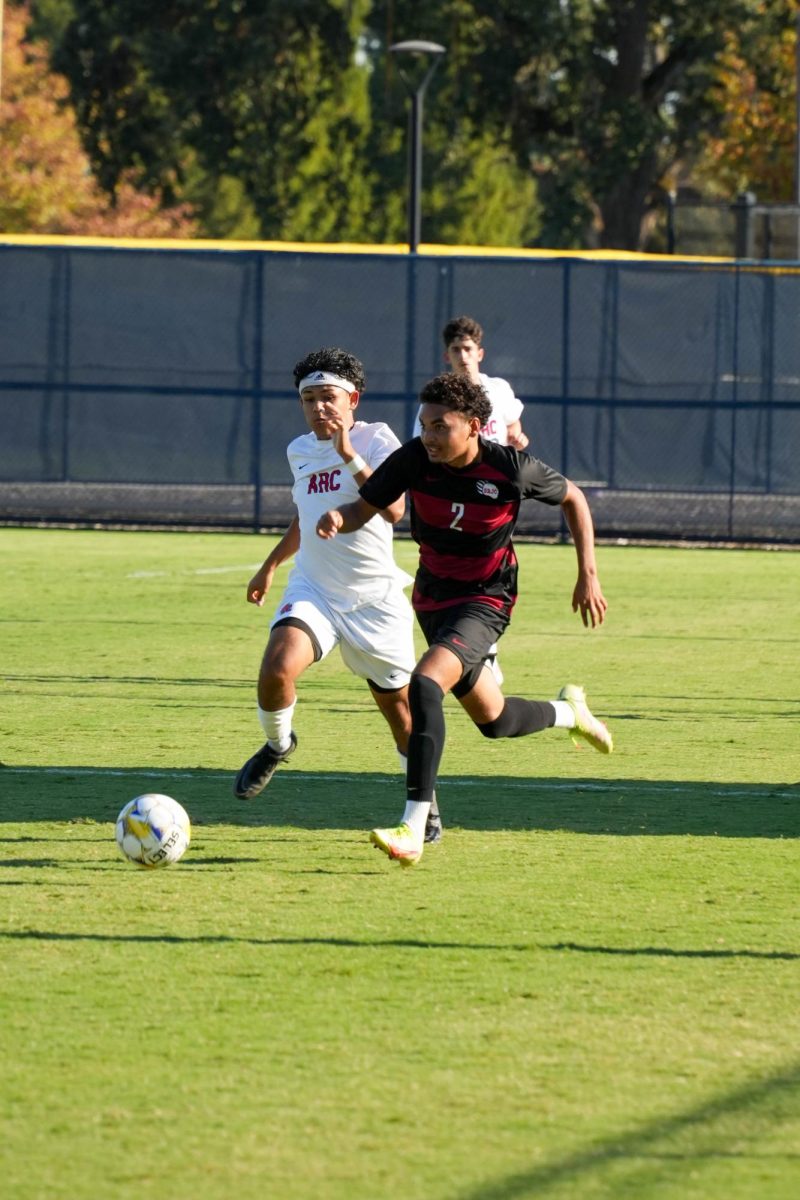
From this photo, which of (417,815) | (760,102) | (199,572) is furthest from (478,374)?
(760,102)

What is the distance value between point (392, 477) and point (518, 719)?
113 centimetres

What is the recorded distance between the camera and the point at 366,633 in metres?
7.64

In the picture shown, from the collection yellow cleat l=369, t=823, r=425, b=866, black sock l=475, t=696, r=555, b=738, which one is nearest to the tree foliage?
black sock l=475, t=696, r=555, b=738

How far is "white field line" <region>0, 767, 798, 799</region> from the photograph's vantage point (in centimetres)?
840

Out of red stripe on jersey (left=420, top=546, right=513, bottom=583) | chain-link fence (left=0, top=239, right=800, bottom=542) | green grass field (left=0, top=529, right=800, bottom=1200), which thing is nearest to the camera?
green grass field (left=0, top=529, right=800, bottom=1200)

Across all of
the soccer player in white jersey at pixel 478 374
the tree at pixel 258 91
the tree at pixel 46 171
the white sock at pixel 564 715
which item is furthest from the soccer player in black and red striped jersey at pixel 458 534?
the tree at pixel 46 171

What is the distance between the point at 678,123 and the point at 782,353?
29.6 m

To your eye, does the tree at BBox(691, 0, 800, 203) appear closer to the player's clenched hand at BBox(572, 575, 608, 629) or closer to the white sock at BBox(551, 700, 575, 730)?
the white sock at BBox(551, 700, 575, 730)

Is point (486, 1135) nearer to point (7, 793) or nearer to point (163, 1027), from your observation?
point (163, 1027)

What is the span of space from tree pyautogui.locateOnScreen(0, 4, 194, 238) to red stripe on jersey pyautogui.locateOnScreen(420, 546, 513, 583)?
127ft

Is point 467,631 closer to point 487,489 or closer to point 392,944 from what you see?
point 487,489

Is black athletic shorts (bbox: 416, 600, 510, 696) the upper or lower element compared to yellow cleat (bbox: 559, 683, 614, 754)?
upper

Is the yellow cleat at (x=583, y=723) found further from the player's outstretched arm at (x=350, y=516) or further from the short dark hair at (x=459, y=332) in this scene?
the short dark hair at (x=459, y=332)

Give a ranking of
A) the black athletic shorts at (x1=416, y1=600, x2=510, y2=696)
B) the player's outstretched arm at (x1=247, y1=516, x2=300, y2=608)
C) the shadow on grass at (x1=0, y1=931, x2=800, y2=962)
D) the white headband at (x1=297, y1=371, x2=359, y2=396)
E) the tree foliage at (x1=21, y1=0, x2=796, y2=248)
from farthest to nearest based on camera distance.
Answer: the tree foliage at (x1=21, y1=0, x2=796, y2=248) → the player's outstretched arm at (x1=247, y1=516, x2=300, y2=608) → the white headband at (x1=297, y1=371, x2=359, y2=396) → the black athletic shorts at (x1=416, y1=600, x2=510, y2=696) → the shadow on grass at (x1=0, y1=931, x2=800, y2=962)
